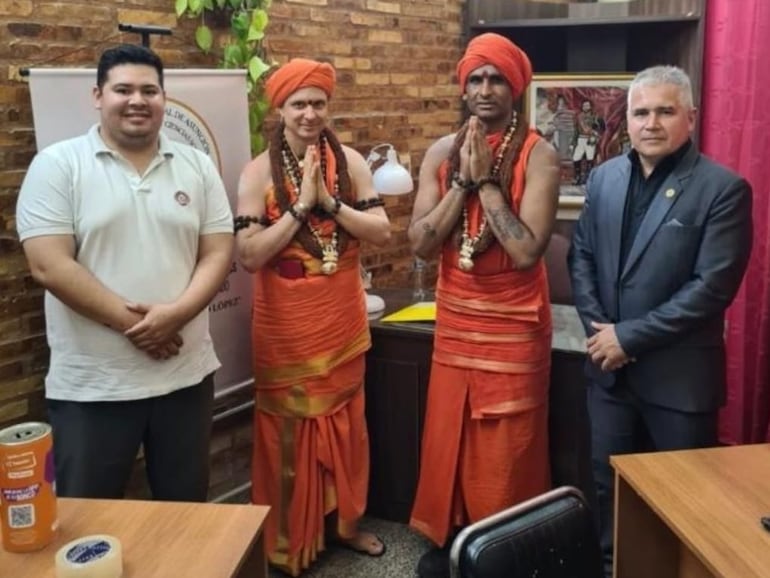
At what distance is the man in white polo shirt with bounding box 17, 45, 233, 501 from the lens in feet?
6.76

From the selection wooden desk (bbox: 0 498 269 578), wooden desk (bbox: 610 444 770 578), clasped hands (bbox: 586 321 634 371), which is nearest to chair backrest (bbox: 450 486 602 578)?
wooden desk (bbox: 610 444 770 578)

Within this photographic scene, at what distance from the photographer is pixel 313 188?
8.25 feet

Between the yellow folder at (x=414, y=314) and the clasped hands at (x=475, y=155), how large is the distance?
2.20 feet

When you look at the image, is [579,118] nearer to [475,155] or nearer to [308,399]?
[475,155]

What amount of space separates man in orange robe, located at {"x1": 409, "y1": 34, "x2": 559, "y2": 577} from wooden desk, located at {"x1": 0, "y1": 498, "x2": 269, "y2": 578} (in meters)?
1.07

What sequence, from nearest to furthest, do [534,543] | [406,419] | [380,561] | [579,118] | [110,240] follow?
→ [534,543] < [110,240] < [380,561] < [406,419] < [579,118]

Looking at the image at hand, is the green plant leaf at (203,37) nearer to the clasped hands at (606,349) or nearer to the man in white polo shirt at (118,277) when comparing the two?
the man in white polo shirt at (118,277)

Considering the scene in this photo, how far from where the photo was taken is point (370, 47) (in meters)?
3.79

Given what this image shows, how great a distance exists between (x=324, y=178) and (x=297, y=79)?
305 millimetres

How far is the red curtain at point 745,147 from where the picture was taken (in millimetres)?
3139

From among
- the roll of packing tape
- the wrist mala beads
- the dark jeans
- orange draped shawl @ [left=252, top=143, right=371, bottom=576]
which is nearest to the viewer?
the roll of packing tape

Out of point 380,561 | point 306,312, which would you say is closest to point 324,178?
point 306,312

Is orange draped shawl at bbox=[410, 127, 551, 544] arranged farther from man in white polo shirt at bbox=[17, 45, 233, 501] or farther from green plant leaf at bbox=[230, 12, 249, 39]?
green plant leaf at bbox=[230, 12, 249, 39]

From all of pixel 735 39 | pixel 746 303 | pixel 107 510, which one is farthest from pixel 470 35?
pixel 107 510
